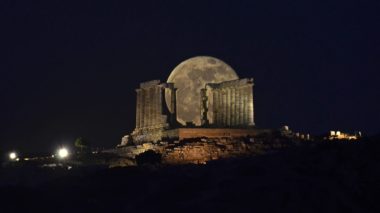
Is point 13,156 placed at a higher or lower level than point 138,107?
lower

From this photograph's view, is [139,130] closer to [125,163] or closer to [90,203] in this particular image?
[125,163]

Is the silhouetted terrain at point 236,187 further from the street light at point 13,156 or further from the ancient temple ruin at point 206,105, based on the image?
the ancient temple ruin at point 206,105

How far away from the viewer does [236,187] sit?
78.1 m

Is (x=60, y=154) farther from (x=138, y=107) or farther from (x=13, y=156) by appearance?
(x=138, y=107)

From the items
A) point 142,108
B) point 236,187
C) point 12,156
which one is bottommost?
point 236,187

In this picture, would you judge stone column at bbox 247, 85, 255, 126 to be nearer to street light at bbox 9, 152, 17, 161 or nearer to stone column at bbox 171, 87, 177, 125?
stone column at bbox 171, 87, 177, 125

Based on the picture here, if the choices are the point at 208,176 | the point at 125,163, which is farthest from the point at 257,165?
the point at 125,163

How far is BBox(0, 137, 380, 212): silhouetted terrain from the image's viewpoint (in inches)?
2926

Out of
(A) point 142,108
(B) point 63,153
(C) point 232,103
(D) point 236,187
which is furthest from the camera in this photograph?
(A) point 142,108

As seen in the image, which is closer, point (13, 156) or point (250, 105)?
point (13, 156)

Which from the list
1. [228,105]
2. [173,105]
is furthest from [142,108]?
[228,105]

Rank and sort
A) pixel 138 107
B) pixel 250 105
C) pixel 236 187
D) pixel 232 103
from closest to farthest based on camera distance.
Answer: pixel 236 187, pixel 232 103, pixel 250 105, pixel 138 107

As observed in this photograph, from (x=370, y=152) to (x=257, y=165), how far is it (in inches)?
365

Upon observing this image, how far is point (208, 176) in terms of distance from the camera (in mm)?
84688
